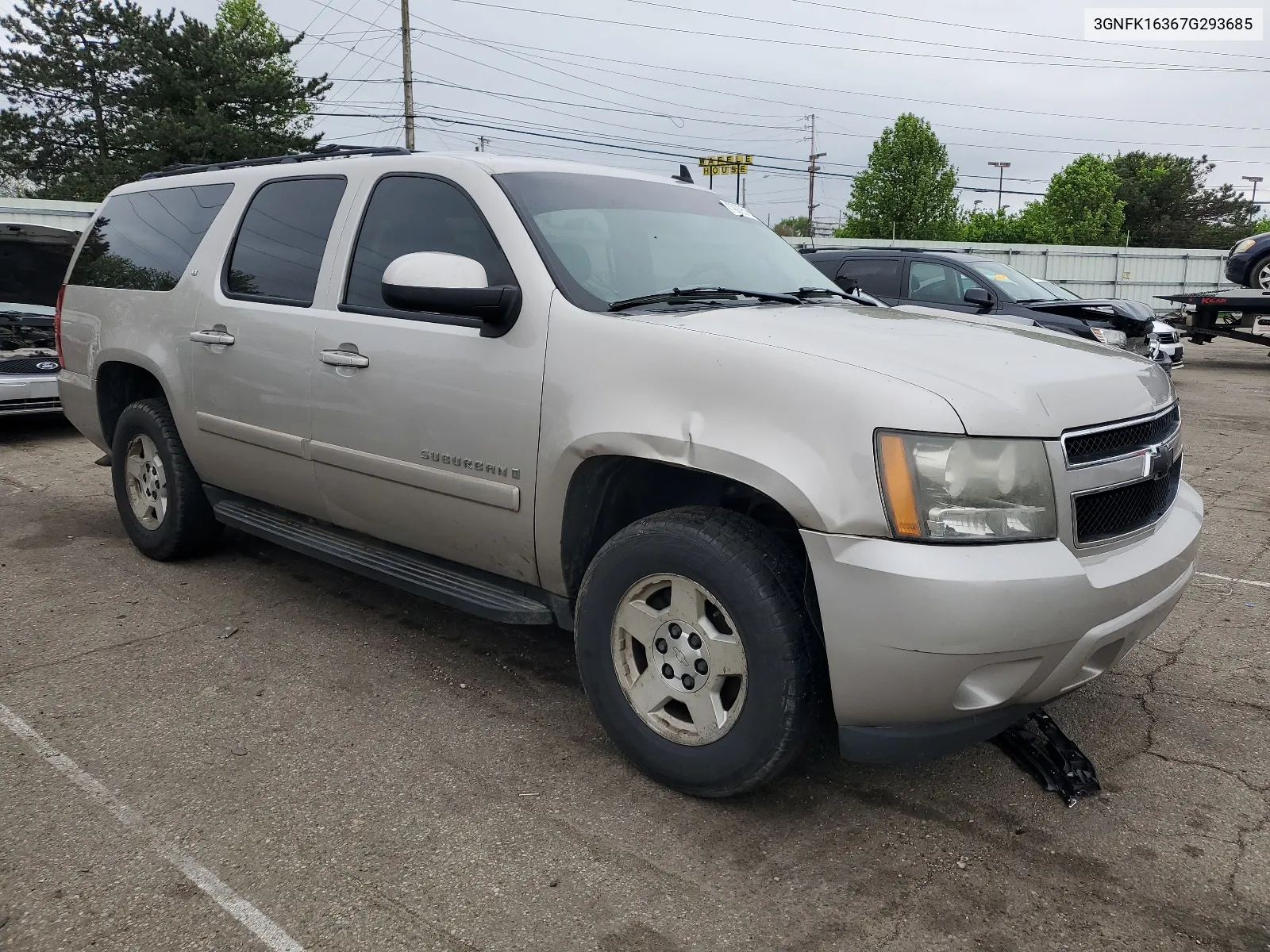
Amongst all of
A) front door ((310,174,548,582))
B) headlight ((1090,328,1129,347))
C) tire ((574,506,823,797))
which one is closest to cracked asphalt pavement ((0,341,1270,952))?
tire ((574,506,823,797))

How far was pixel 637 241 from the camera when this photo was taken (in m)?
3.62

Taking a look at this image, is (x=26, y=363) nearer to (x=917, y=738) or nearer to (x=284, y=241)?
(x=284, y=241)

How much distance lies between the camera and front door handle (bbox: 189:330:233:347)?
4281 millimetres

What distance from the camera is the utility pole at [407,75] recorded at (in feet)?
116

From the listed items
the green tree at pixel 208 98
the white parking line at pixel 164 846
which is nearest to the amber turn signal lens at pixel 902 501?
the white parking line at pixel 164 846

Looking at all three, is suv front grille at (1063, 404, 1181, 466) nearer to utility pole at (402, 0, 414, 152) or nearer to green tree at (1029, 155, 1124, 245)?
utility pole at (402, 0, 414, 152)

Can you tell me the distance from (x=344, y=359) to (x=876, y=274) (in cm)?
835

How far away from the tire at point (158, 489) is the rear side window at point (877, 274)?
770 centimetres

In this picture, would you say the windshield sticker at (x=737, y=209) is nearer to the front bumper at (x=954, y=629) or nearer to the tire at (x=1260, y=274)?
the front bumper at (x=954, y=629)

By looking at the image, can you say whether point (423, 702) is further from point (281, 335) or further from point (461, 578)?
point (281, 335)

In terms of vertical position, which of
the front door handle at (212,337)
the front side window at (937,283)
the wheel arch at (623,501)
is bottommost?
the wheel arch at (623,501)

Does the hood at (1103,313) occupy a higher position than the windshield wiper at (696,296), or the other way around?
the windshield wiper at (696,296)

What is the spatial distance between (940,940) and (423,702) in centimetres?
191

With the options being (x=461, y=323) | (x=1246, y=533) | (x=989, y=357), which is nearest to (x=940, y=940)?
(x=989, y=357)
